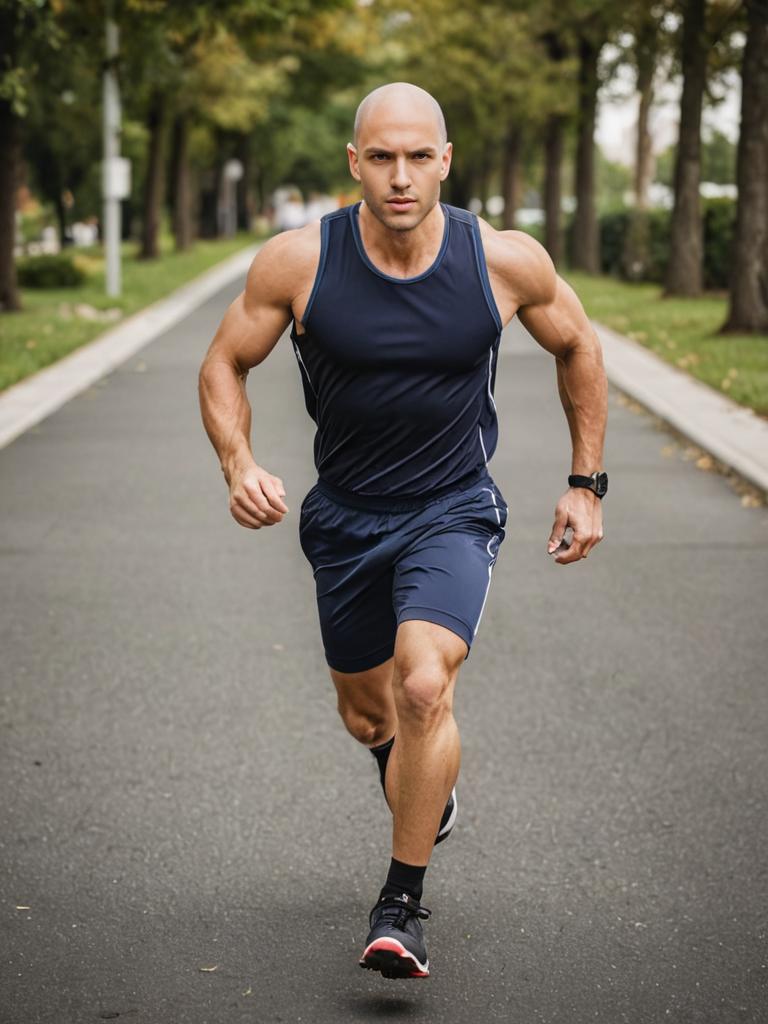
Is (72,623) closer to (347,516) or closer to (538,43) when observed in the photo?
(347,516)

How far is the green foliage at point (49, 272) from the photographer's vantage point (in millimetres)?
30438

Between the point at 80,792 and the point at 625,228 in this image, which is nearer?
the point at 80,792

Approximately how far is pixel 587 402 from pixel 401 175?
788 mm

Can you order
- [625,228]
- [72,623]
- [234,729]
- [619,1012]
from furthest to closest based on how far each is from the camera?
[625,228] → [72,623] → [234,729] → [619,1012]

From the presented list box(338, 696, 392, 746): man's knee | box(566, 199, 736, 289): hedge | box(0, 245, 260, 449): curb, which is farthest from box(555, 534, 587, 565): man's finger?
box(566, 199, 736, 289): hedge

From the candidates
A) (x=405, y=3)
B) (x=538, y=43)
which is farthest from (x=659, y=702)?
(x=405, y=3)

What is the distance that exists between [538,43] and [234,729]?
37.9 meters

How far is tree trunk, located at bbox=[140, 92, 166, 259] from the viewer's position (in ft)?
131

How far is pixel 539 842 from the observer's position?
456 cm

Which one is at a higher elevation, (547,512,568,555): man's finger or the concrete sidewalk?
Answer: (547,512,568,555): man's finger

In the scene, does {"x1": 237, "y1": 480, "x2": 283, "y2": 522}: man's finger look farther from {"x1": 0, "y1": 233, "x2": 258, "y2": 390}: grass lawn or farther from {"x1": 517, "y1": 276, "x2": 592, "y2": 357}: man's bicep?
{"x1": 0, "y1": 233, "x2": 258, "y2": 390}: grass lawn

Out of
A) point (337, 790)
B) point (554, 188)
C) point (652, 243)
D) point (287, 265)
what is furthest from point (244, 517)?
point (554, 188)

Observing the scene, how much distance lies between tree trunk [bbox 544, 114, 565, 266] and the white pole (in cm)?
1521

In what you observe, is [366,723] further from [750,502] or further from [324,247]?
[750,502]
